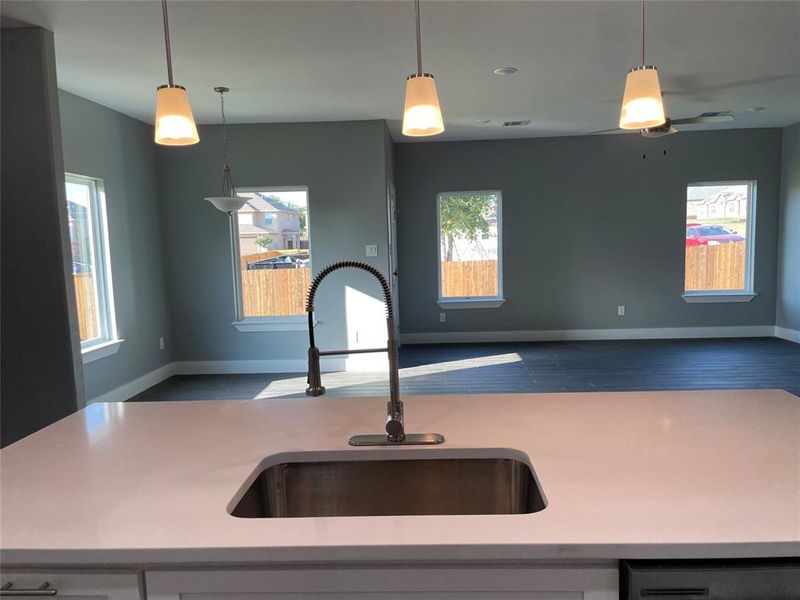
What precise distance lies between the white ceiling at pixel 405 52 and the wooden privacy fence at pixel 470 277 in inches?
89.1

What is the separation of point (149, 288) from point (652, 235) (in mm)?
5779

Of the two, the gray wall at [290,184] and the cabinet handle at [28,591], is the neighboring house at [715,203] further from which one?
the cabinet handle at [28,591]

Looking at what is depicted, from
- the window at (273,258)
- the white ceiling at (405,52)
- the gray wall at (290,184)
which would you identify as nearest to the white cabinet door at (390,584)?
the white ceiling at (405,52)

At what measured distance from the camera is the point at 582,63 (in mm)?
3773

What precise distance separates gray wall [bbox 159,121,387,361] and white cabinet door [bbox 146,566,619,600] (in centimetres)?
462

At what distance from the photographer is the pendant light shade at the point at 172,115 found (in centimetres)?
151

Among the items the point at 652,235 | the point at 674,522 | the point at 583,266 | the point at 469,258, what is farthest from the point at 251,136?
the point at 674,522

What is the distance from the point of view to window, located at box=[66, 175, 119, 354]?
438 centimetres

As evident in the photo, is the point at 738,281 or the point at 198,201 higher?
the point at 198,201

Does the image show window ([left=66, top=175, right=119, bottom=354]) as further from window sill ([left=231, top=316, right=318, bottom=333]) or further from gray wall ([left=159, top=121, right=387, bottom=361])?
window sill ([left=231, top=316, right=318, bottom=333])

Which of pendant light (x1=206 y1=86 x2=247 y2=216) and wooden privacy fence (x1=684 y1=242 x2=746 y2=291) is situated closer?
pendant light (x1=206 y1=86 x2=247 y2=216)

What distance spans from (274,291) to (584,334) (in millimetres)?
3874

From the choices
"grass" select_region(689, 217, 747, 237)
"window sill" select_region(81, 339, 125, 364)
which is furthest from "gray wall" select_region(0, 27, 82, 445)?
"grass" select_region(689, 217, 747, 237)

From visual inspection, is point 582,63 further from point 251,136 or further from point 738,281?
point 738,281
